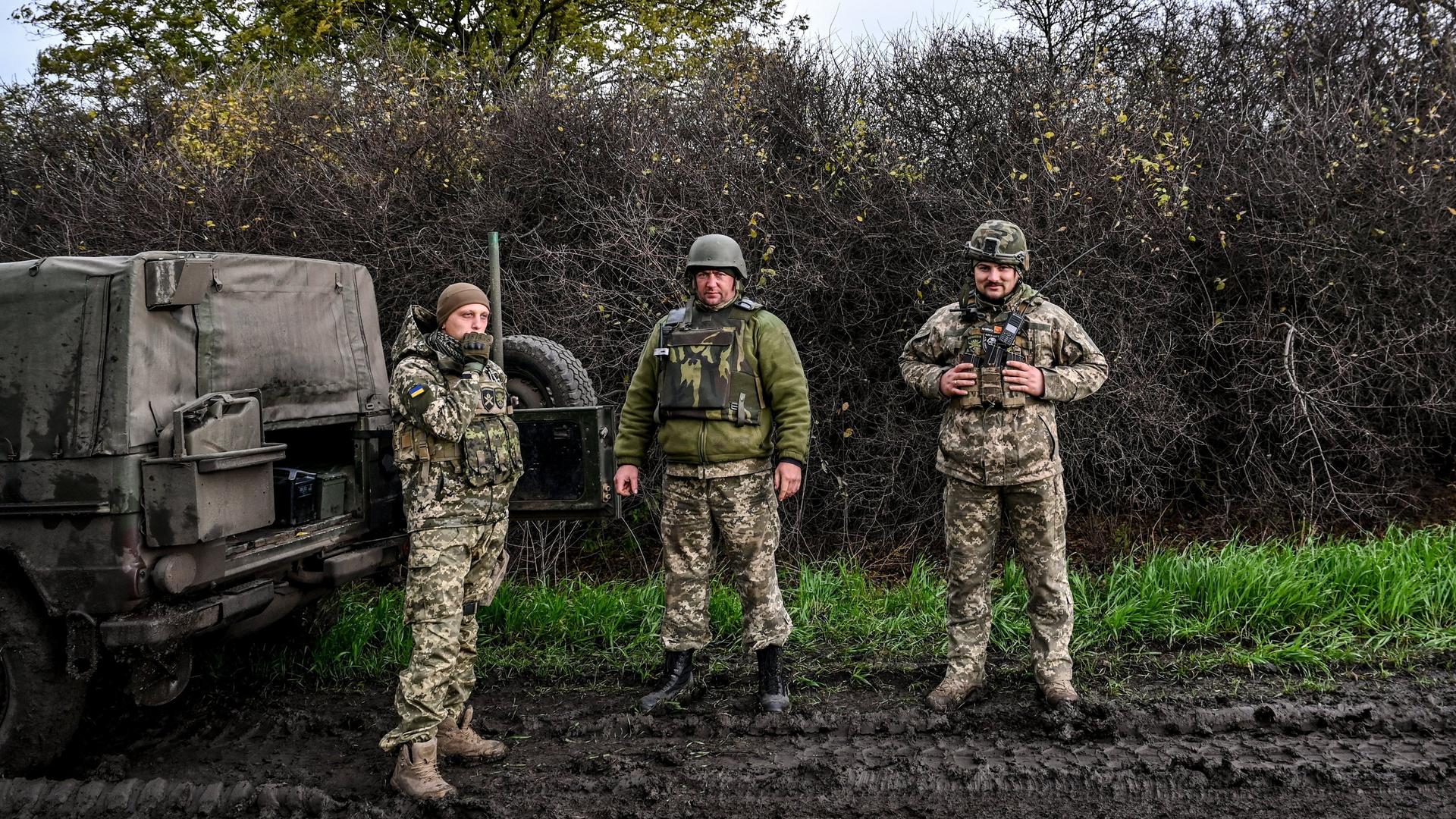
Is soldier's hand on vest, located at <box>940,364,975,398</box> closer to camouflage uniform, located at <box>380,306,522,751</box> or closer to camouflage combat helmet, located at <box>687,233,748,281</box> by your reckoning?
camouflage combat helmet, located at <box>687,233,748,281</box>

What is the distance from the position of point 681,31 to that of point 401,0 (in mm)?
3823

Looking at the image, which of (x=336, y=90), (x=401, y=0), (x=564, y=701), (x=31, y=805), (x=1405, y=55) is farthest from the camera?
(x=401, y=0)

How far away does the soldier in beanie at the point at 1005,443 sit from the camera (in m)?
4.16

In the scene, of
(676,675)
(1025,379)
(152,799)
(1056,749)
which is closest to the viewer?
(152,799)

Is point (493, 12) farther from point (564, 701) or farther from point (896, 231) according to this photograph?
point (564, 701)

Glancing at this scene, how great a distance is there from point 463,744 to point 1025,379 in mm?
2577

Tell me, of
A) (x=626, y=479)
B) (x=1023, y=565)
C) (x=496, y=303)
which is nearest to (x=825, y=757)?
(x=1023, y=565)

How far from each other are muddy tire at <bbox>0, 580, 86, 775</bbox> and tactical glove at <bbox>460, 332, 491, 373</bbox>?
171cm

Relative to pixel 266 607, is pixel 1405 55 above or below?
above

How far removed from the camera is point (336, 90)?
326 inches

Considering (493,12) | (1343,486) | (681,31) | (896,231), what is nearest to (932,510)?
(896,231)

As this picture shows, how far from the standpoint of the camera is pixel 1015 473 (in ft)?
13.7

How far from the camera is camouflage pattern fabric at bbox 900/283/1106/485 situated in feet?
13.6

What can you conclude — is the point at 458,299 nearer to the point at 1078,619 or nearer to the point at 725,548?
the point at 725,548
